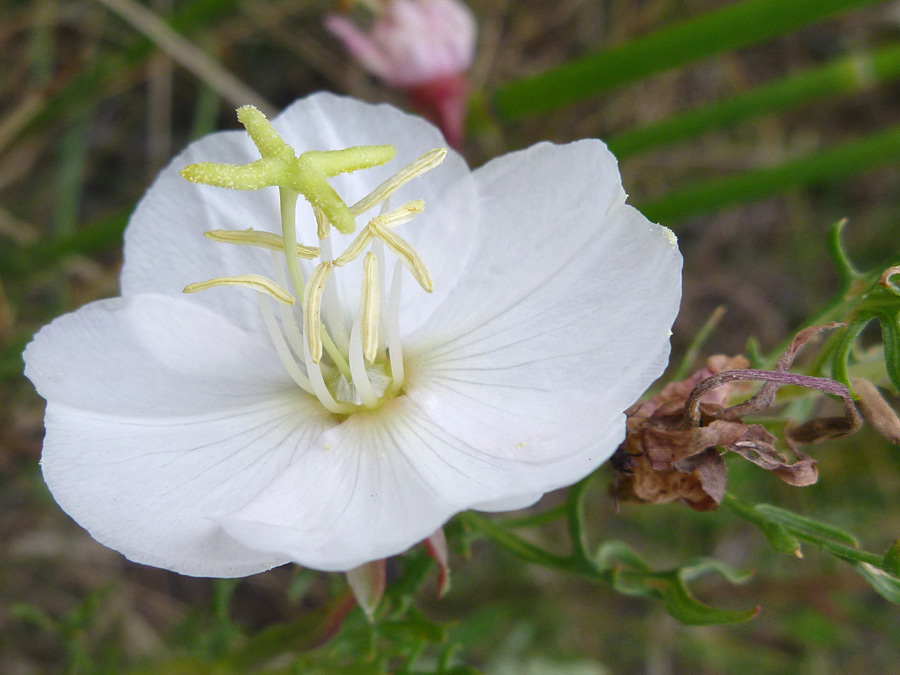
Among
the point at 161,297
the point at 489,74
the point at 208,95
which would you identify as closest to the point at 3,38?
the point at 208,95

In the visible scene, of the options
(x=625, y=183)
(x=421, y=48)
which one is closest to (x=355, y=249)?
(x=421, y=48)

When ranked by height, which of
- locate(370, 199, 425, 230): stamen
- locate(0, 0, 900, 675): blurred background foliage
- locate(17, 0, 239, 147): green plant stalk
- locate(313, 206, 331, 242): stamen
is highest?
locate(313, 206, 331, 242): stamen

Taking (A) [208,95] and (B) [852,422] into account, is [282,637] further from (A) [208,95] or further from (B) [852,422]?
(A) [208,95]

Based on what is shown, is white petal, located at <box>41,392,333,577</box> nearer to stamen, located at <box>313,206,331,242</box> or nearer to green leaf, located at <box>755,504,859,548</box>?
stamen, located at <box>313,206,331,242</box>

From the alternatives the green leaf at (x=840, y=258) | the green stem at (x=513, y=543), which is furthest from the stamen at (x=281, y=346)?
the green leaf at (x=840, y=258)

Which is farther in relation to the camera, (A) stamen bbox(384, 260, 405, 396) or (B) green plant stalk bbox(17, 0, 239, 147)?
(B) green plant stalk bbox(17, 0, 239, 147)

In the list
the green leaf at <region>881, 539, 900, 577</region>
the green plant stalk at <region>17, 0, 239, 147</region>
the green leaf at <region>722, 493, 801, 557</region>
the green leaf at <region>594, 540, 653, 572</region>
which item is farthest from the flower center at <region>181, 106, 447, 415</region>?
the green plant stalk at <region>17, 0, 239, 147</region>
